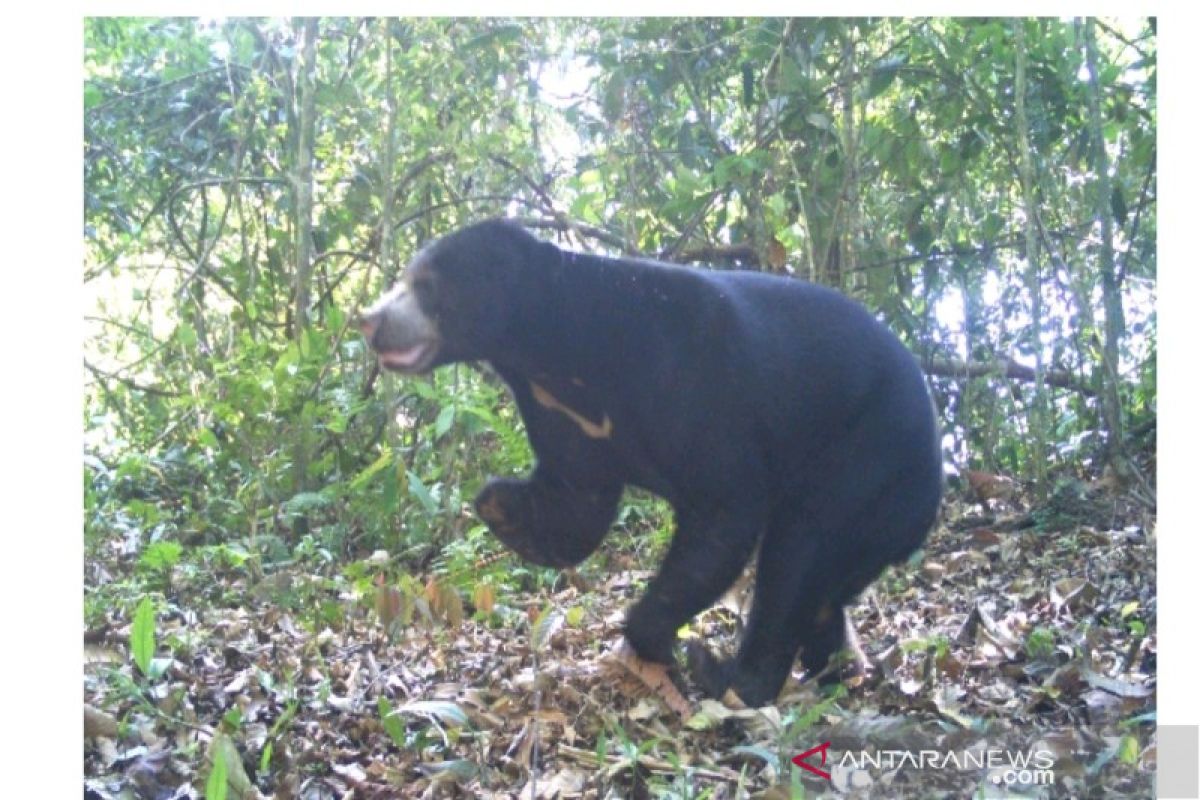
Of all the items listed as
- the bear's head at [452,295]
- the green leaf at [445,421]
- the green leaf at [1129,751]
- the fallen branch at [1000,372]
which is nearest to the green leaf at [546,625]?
the green leaf at [445,421]

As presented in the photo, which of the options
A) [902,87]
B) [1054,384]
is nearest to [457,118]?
[902,87]

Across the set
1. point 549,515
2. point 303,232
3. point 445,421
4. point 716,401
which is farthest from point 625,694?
point 303,232

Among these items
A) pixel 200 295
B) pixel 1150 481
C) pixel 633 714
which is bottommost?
pixel 633 714

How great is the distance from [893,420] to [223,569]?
1694 mm

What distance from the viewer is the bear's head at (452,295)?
327 cm

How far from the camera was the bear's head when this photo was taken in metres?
3.27

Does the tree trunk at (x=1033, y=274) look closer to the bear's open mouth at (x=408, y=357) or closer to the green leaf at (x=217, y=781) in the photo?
the bear's open mouth at (x=408, y=357)

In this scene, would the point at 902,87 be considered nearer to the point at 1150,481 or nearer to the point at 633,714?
the point at 1150,481

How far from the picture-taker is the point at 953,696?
297cm

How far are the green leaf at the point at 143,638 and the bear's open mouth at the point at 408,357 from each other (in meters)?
0.82

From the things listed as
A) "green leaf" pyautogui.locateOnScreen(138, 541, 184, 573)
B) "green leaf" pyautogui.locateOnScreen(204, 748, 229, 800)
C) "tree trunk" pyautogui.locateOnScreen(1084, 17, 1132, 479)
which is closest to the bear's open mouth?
"green leaf" pyautogui.locateOnScreen(138, 541, 184, 573)

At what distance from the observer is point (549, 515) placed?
11.3ft

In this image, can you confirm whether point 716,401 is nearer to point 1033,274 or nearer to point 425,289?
point 425,289
